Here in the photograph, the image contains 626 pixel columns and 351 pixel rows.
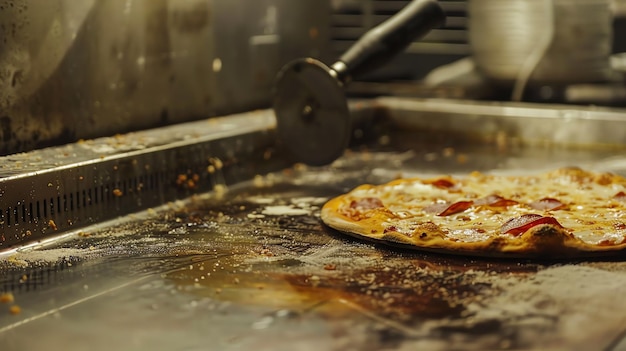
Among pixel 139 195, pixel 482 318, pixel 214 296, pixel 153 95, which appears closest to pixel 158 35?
pixel 153 95

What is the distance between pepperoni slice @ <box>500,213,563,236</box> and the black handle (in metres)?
0.79

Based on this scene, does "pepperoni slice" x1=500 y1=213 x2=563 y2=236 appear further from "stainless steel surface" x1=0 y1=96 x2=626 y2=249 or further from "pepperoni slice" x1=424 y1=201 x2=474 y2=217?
"stainless steel surface" x1=0 y1=96 x2=626 y2=249

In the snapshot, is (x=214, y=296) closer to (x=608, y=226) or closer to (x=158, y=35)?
(x=608, y=226)

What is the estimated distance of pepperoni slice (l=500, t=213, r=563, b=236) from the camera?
2100 millimetres

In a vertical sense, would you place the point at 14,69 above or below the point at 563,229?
above

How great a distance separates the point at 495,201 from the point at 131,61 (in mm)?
1371

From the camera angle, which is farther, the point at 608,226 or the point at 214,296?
the point at 608,226

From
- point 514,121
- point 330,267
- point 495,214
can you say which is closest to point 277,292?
point 330,267

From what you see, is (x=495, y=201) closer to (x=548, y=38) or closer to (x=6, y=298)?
(x=6, y=298)

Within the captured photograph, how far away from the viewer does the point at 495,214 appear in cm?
234

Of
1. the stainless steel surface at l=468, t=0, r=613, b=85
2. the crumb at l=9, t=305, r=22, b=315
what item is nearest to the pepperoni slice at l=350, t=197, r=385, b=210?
the crumb at l=9, t=305, r=22, b=315

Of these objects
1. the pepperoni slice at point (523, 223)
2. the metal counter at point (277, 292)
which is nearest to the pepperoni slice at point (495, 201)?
the pepperoni slice at point (523, 223)

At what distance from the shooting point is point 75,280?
1.91m

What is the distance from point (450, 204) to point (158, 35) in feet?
4.33
